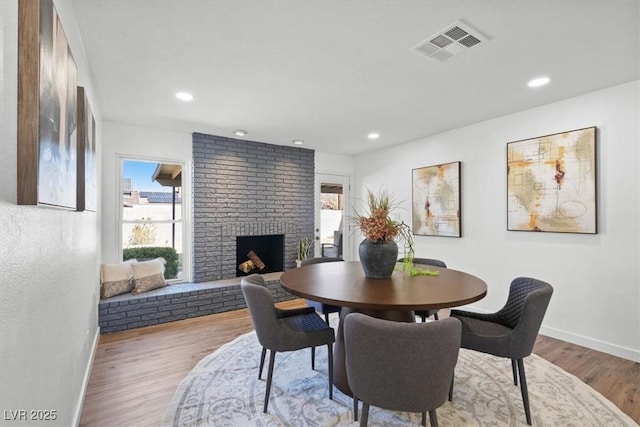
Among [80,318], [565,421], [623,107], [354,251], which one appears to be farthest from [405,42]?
[354,251]

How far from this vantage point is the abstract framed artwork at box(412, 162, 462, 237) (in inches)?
162

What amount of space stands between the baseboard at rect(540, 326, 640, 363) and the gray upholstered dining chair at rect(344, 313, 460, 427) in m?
2.48

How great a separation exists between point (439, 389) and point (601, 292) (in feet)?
8.34

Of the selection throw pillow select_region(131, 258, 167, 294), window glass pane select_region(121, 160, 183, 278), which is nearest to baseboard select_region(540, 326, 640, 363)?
throw pillow select_region(131, 258, 167, 294)

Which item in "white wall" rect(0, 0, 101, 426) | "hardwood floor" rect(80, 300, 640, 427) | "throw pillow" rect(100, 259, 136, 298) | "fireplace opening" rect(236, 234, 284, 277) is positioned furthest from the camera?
"fireplace opening" rect(236, 234, 284, 277)

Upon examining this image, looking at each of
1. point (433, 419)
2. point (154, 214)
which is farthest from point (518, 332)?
point (154, 214)

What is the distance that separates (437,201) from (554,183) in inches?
56.5

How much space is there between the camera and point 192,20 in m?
1.86

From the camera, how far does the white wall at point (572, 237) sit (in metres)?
2.72

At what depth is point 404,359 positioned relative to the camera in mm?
1364

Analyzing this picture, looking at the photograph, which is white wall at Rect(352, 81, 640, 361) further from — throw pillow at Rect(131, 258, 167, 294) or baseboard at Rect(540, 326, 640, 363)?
throw pillow at Rect(131, 258, 167, 294)

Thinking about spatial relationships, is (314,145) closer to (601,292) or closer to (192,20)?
(192,20)

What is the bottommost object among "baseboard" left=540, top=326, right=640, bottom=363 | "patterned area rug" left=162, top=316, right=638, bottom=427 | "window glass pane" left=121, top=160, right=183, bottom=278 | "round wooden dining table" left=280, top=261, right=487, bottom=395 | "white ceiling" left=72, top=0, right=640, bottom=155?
"patterned area rug" left=162, top=316, right=638, bottom=427

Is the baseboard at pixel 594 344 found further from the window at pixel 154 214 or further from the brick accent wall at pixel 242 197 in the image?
the window at pixel 154 214
